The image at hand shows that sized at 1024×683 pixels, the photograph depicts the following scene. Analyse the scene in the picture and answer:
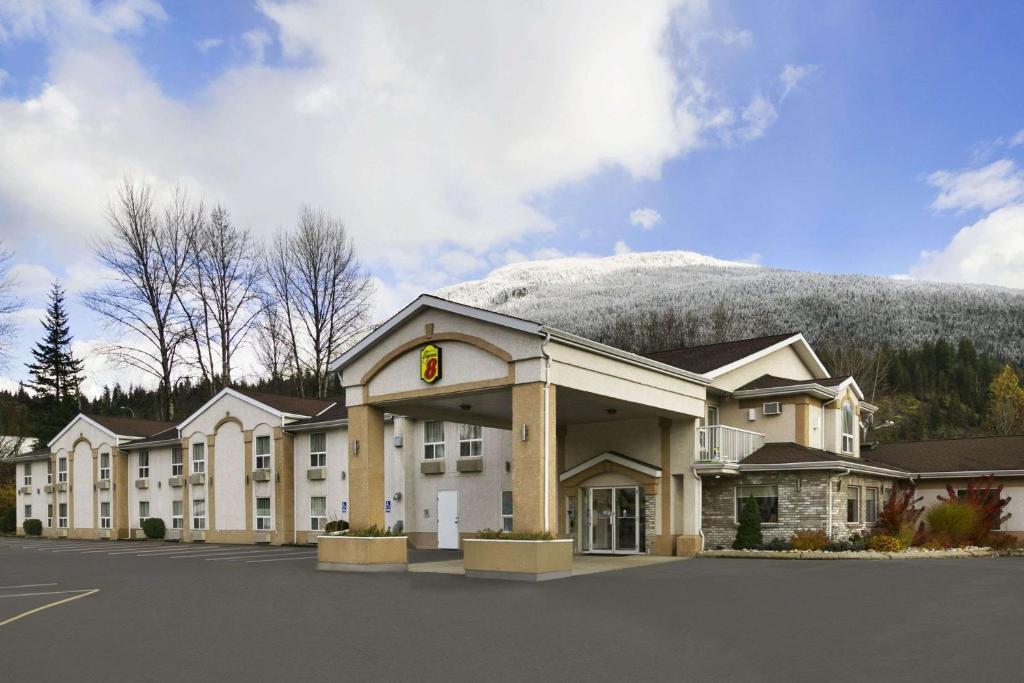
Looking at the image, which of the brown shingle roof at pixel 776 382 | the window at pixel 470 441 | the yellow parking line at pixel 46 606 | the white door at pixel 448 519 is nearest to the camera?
the yellow parking line at pixel 46 606

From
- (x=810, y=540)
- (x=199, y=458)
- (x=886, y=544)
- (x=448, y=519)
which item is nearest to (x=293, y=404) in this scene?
(x=199, y=458)

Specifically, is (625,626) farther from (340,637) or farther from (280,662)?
(280,662)

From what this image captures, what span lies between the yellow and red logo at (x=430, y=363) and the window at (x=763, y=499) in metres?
9.87

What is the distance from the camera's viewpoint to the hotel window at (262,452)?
123ft

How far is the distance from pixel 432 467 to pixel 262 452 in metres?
9.53

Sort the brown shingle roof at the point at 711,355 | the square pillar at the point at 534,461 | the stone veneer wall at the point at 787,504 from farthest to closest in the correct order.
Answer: the brown shingle roof at the point at 711,355
the stone veneer wall at the point at 787,504
the square pillar at the point at 534,461

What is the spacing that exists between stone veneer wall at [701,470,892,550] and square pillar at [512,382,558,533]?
803 cm

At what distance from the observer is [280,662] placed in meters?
9.59

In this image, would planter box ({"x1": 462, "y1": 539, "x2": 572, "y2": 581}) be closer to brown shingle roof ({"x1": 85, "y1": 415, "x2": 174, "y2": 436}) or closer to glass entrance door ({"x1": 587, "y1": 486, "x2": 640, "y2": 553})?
glass entrance door ({"x1": 587, "y1": 486, "x2": 640, "y2": 553})

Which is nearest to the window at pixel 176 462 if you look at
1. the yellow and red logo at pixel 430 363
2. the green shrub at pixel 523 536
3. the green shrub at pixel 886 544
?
the yellow and red logo at pixel 430 363

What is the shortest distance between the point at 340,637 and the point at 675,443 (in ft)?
52.3

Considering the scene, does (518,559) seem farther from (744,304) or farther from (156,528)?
(744,304)

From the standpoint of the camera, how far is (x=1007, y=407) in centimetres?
5859

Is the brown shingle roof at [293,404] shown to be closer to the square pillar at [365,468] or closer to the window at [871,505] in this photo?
the square pillar at [365,468]
